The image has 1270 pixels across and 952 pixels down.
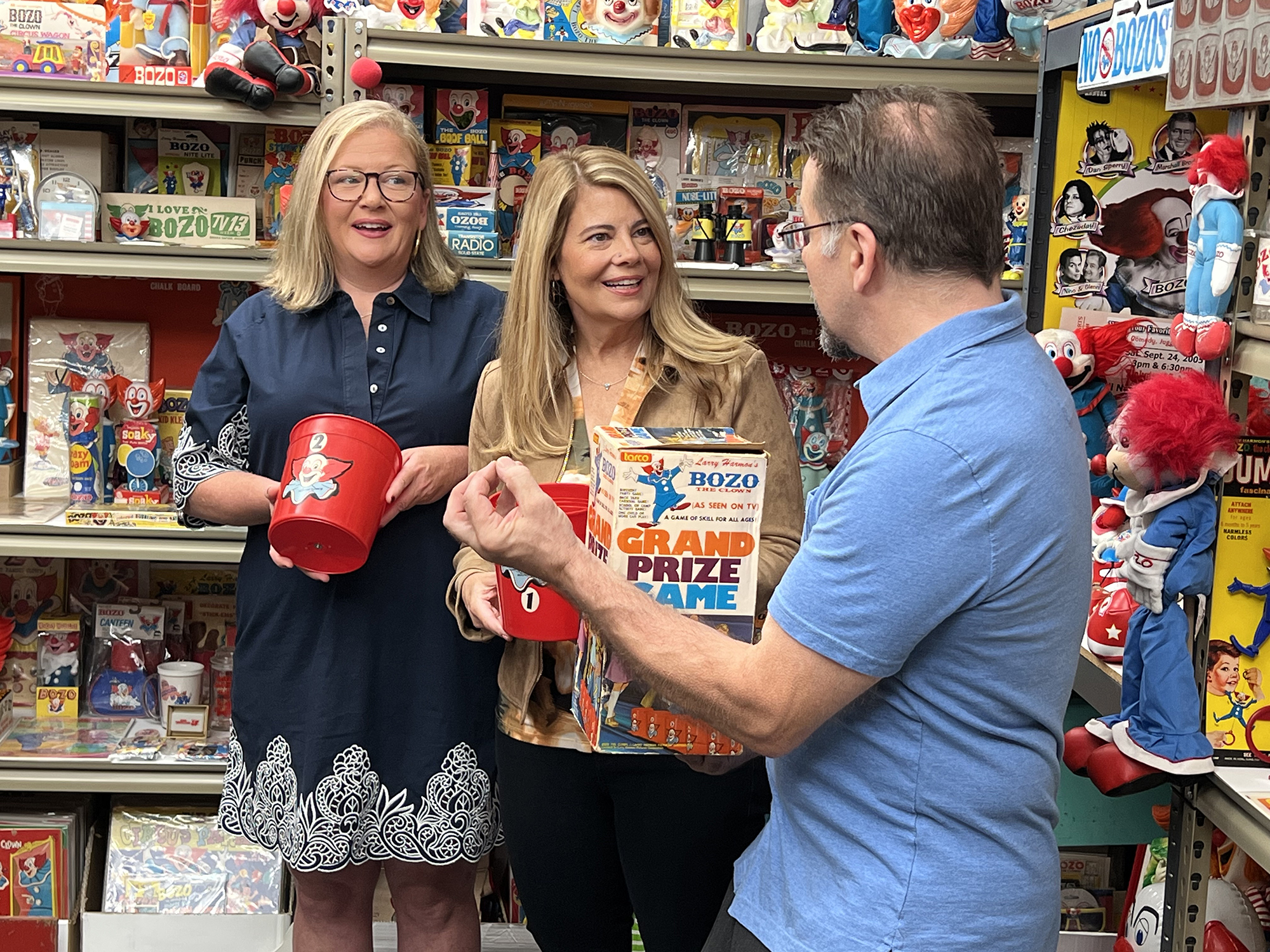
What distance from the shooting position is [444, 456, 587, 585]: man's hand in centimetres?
123

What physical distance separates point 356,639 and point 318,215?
2.18 feet

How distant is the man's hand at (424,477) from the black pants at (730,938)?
76cm

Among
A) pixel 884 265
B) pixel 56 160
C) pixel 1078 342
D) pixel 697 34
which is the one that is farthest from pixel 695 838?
pixel 56 160

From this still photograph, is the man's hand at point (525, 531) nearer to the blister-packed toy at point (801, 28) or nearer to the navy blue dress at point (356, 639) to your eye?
the navy blue dress at point (356, 639)

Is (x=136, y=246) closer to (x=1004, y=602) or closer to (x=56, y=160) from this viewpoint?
(x=56, y=160)

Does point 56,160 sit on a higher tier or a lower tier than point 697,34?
lower

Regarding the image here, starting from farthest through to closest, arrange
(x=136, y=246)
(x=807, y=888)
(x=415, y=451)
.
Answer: (x=136, y=246)
(x=415, y=451)
(x=807, y=888)

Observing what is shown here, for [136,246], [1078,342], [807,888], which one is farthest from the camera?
[136,246]

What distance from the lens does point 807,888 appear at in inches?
47.4

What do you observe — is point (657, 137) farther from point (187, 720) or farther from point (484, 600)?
point (187, 720)

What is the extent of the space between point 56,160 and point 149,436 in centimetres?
67

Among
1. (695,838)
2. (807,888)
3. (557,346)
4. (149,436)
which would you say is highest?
(557,346)

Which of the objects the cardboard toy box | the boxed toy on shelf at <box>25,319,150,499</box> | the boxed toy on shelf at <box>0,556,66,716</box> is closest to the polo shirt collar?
the cardboard toy box

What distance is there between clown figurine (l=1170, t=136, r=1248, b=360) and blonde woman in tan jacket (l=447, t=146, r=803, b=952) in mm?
583
